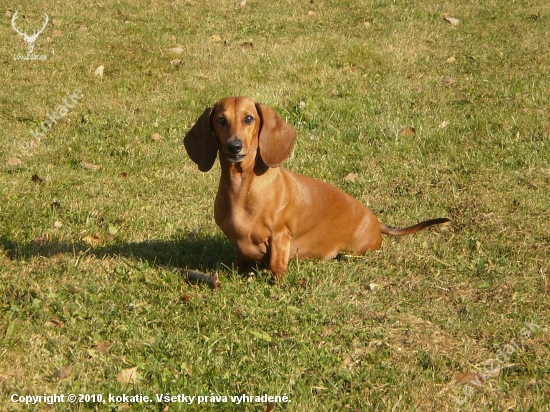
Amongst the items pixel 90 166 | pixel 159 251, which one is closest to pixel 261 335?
pixel 159 251

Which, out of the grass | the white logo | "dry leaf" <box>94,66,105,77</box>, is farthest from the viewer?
the white logo

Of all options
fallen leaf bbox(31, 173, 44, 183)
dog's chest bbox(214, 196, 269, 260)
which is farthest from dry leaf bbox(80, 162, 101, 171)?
dog's chest bbox(214, 196, 269, 260)

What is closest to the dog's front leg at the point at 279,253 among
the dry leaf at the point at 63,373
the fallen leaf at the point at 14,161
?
the dry leaf at the point at 63,373

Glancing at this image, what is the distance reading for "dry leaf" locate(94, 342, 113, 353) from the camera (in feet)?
12.2

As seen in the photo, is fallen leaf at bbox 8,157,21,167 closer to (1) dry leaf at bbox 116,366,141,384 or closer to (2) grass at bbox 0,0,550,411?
(2) grass at bbox 0,0,550,411

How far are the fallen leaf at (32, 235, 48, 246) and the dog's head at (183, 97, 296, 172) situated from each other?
52.7 inches

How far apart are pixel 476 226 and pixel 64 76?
16.3ft

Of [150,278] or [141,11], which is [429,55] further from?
[150,278]

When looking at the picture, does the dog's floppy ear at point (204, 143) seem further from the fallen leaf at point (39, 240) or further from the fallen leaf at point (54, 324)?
the fallen leaf at point (39, 240)

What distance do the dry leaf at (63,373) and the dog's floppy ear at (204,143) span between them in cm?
130

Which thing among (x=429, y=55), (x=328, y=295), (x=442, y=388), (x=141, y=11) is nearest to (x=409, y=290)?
(x=328, y=295)

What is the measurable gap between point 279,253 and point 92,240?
1.43m

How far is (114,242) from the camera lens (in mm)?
5070

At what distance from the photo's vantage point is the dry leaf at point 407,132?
6.68 metres
